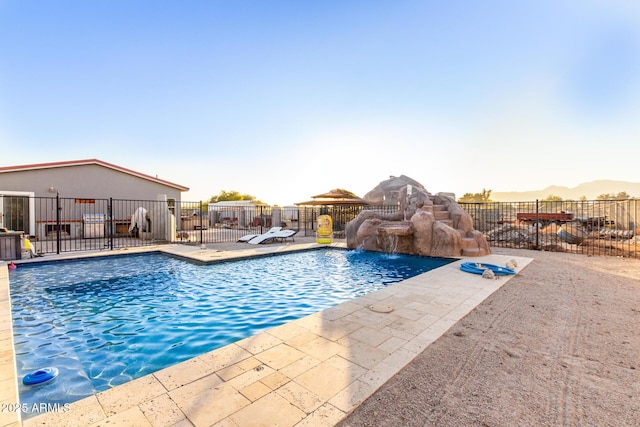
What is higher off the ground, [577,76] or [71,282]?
[577,76]

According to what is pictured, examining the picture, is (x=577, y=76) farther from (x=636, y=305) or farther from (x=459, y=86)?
(x=636, y=305)

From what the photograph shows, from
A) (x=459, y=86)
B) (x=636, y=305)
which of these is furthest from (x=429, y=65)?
(x=636, y=305)

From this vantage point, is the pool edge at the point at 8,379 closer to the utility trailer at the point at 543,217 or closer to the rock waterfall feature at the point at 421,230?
the rock waterfall feature at the point at 421,230

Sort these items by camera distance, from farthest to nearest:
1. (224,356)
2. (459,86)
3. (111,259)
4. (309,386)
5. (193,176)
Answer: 1. (193,176)
2. (459,86)
3. (111,259)
4. (224,356)
5. (309,386)

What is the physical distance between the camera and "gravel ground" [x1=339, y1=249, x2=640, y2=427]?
6.29 ft

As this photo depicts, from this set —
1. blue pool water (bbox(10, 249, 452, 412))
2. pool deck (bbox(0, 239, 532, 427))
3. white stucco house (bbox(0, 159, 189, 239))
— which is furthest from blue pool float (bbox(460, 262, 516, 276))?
white stucco house (bbox(0, 159, 189, 239))

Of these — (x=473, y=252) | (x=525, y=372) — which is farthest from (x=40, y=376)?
(x=473, y=252)

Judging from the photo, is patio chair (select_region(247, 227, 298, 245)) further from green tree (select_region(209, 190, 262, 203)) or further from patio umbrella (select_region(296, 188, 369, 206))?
green tree (select_region(209, 190, 262, 203))

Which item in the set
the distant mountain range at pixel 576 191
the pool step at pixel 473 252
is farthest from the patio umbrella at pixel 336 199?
the distant mountain range at pixel 576 191

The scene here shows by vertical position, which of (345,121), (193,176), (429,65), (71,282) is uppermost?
(429,65)

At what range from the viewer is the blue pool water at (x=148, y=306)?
2.99 m

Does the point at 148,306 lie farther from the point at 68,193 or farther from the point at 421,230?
the point at 68,193

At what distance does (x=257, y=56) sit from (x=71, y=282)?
30.3ft

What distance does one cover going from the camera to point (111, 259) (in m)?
9.02
